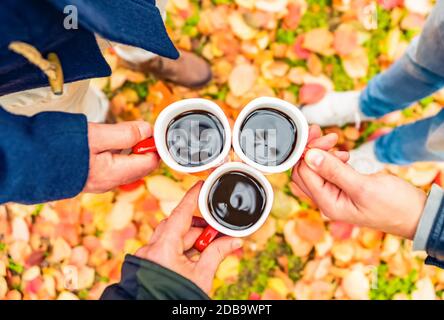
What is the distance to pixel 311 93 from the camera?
157cm

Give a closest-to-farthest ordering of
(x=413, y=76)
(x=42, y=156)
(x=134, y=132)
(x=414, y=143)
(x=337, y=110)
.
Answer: (x=42, y=156) → (x=134, y=132) → (x=413, y=76) → (x=414, y=143) → (x=337, y=110)

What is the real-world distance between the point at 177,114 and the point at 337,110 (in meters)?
0.76

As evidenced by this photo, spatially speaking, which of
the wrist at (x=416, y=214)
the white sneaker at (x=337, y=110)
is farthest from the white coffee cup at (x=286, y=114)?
the white sneaker at (x=337, y=110)

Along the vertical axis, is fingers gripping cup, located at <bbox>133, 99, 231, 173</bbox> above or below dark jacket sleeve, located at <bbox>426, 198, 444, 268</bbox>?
above

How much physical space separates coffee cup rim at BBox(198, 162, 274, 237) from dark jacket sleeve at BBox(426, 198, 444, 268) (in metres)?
0.34

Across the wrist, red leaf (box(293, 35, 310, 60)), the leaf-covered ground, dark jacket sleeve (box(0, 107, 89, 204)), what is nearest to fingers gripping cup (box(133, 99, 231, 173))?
dark jacket sleeve (box(0, 107, 89, 204))

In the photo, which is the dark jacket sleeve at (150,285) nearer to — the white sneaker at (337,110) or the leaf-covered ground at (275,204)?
the leaf-covered ground at (275,204)

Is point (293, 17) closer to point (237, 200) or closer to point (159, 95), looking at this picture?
point (159, 95)

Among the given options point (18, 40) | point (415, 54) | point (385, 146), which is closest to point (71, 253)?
point (18, 40)

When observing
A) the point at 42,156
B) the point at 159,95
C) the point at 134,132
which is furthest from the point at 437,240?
the point at 159,95

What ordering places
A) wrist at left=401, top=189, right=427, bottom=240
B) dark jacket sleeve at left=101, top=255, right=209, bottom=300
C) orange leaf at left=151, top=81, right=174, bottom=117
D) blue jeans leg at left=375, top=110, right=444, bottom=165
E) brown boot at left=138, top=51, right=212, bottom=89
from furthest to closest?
orange leaf at left=151, top=81, right=174, bottom=117 → brown boot at left=138, top=51, right=212, bottom=89 → blue jeans leg at left=375, top=110, right=444, bottom=165 → wrist at left=401, top=189, right=427, bottom=240 → dark jacket sleeve at left=101, top=255, right=209, bottom=300

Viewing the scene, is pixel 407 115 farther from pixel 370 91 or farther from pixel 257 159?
pixel 257 159

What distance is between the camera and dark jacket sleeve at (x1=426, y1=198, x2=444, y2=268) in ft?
2.95

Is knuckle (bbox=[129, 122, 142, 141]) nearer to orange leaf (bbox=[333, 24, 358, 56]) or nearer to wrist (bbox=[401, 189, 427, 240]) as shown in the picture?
wrist (bbox=[401, 189, 427, 240])
